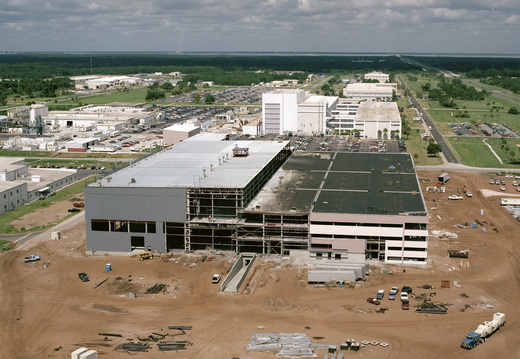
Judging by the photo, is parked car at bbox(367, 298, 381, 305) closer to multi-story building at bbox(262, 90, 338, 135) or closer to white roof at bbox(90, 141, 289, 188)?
white roof at bbox(90, 141, 289, 188)

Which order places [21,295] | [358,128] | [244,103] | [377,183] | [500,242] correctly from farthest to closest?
[244,103] < [358,128] < [377,183] < [500,242] < [21,295]

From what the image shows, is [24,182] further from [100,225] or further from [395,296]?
[395,296]

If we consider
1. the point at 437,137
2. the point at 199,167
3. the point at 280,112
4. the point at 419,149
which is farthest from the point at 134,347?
the point at 437,137

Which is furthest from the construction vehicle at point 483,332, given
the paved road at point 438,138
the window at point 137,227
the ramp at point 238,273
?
the paved road at point 438,138

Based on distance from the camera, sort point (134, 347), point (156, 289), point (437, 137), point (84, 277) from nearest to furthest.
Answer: point (134, 347)
point (156, 289)
point (84, 277)
point (437, 137)

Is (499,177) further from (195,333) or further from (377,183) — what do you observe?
(195,333)

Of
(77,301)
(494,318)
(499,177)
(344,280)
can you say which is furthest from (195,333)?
(499,177)
